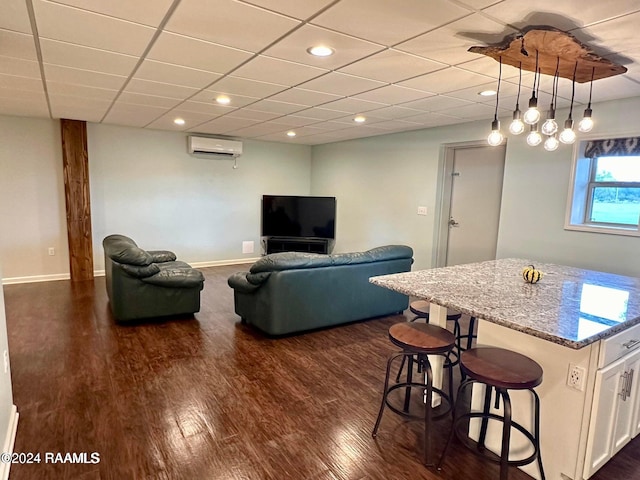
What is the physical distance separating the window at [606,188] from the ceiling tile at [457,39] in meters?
2.25

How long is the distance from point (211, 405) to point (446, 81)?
10.3 feet

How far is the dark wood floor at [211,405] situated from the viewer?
205 centimetres

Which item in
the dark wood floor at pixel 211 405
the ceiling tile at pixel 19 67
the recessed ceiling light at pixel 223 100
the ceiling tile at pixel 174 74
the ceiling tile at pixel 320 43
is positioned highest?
the recessed ceiling light at pixel 223 100

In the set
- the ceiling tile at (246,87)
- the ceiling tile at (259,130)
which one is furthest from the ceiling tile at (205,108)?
the ceiling tile at (259,130)

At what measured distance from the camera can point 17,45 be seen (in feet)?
8.45

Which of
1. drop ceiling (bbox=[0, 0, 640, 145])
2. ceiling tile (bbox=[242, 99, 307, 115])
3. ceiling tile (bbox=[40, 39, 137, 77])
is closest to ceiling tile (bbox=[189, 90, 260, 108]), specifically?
drop ceiling (bbox=[0, 0, 640, 145])

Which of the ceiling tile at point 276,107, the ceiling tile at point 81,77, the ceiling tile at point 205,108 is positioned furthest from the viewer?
the ceiling tile at point 205,108

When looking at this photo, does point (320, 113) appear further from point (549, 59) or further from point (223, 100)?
point (549, 59)

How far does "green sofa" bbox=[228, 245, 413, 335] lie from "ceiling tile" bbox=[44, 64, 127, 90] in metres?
2.08

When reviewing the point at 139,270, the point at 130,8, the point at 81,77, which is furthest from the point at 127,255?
the point at 130,8

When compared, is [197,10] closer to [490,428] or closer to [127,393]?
[127,393]

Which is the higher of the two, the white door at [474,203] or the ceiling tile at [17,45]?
the ceiling tile at [17,45]

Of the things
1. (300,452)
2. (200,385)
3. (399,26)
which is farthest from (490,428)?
(399,26)

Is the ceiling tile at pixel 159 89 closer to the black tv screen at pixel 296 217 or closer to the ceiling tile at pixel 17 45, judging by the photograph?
the ceiling tile at pixel 17 45
